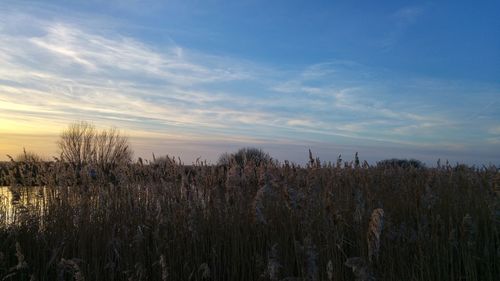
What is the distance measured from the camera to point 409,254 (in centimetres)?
464

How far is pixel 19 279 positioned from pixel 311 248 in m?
3.54

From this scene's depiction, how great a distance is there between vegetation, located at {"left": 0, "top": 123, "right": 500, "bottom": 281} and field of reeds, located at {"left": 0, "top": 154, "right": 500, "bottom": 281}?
0.06 feet

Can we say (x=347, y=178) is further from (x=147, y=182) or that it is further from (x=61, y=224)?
(x=61, y=224)

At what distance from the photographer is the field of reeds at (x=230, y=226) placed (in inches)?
163

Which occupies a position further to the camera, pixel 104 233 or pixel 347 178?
pixel 347 178

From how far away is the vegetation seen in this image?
13.6ft

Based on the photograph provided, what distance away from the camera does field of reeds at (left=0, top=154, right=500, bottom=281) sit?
4148 millimetres

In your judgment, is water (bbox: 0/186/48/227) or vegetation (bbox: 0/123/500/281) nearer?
vegetation (bbox: 0/123/500/281)

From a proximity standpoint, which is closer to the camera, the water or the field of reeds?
the field of reeds

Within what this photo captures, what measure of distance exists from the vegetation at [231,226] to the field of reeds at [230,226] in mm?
17

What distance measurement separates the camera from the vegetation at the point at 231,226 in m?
4.15

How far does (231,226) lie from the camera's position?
17.2 feet

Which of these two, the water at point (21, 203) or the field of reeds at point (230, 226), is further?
the water at point (21, 203)

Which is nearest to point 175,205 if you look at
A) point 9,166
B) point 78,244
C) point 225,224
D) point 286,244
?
point 225,224
